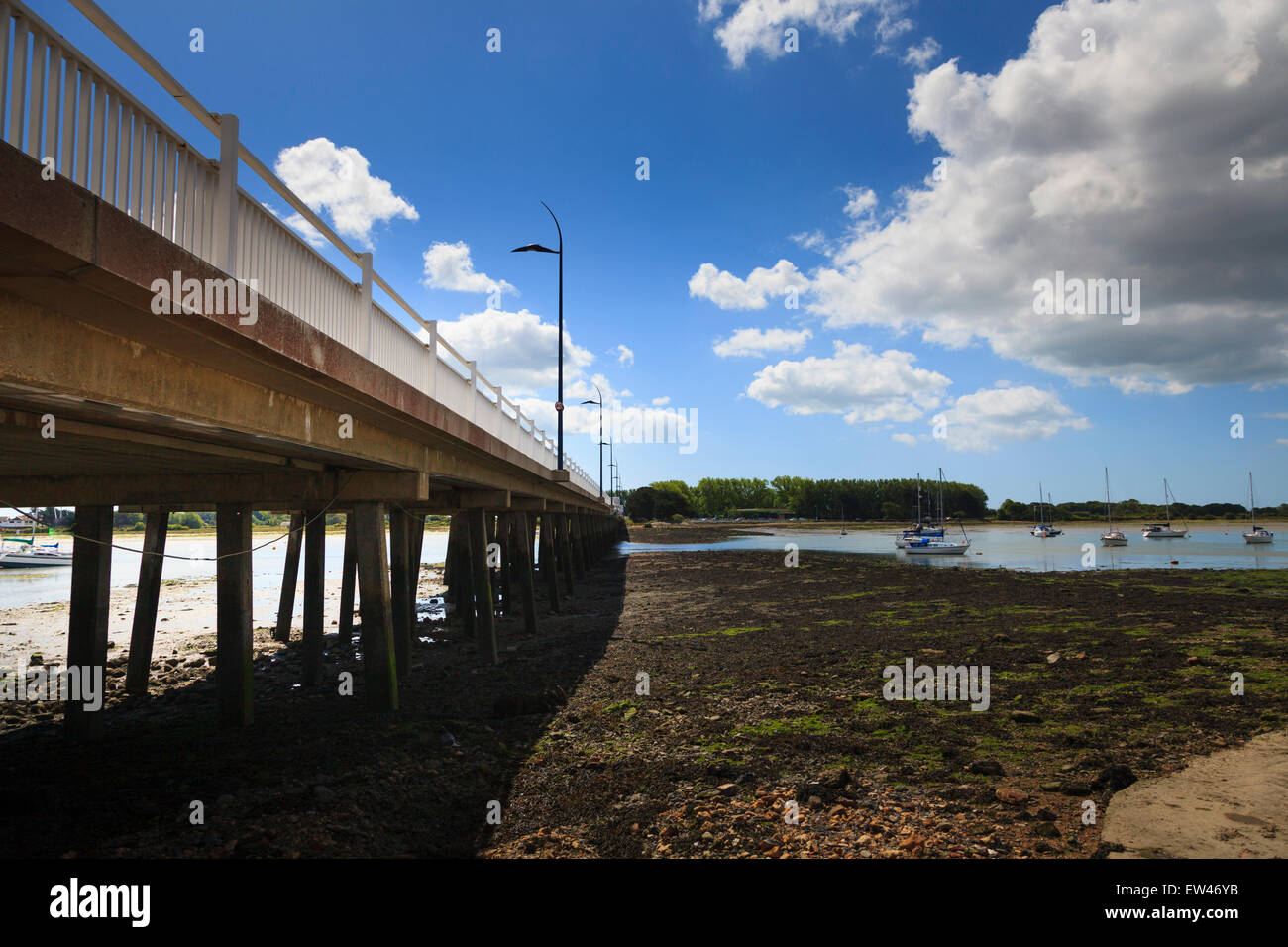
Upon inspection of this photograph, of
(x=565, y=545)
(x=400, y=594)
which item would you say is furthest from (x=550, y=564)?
(x=400, y=594)

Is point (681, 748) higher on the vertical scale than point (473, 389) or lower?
lower

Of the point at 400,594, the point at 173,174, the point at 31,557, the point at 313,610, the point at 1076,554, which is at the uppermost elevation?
the point at 173,174

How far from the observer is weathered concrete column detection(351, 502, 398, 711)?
10430 millimetres

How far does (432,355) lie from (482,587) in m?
6.61

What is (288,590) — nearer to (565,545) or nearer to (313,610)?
(313,610)

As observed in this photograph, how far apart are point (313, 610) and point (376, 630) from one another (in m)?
3.53

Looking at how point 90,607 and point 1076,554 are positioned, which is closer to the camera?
point 90,607

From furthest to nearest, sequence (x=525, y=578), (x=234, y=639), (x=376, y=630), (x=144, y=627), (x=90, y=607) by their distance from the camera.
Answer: (x=525, y=578) < (x=144, y=627) < (x=376, y=630) < (x=90, y=607) < (x=234, y=639)

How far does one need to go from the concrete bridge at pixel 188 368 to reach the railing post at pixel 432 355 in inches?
1.2

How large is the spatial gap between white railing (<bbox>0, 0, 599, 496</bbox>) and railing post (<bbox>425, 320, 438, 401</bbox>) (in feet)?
6.36

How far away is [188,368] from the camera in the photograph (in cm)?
539

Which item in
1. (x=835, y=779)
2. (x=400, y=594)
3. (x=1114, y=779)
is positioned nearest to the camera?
(x=1114, y=779)
